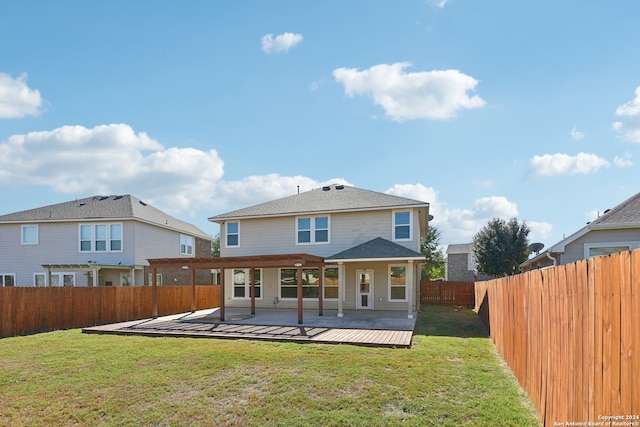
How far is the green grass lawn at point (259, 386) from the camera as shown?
5688 mm

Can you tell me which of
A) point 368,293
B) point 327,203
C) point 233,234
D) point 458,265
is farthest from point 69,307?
point 458,265

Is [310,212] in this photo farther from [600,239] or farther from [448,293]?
[600,239]

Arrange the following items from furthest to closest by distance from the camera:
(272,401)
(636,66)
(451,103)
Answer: (451,103)
(636,66)
(272,401)

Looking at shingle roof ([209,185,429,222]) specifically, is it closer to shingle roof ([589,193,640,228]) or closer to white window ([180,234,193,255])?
shingle roof ([589,193,640,228])

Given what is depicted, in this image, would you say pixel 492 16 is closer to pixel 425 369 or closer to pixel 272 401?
pixel 425 369

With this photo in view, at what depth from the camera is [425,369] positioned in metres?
7.74

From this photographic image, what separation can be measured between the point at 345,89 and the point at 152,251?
53.9 ft

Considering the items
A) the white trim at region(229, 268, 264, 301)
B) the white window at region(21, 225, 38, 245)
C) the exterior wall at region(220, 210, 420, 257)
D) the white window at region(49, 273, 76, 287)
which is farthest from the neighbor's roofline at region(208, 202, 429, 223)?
the white window at region(21, 225, 38, 245)

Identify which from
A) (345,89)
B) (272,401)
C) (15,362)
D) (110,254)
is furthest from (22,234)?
(272,401)

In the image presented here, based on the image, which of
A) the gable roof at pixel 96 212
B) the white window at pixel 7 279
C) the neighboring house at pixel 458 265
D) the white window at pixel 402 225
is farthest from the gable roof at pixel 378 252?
the neighboring house at pixel 458 265

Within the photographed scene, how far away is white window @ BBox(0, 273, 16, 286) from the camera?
24109 millimetres

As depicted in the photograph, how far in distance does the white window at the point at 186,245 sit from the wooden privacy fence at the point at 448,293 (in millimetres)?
16029

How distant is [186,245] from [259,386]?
23541 millimetres

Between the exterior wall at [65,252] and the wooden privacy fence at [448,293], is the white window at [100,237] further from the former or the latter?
the wooden privacy fence at [448,293]
